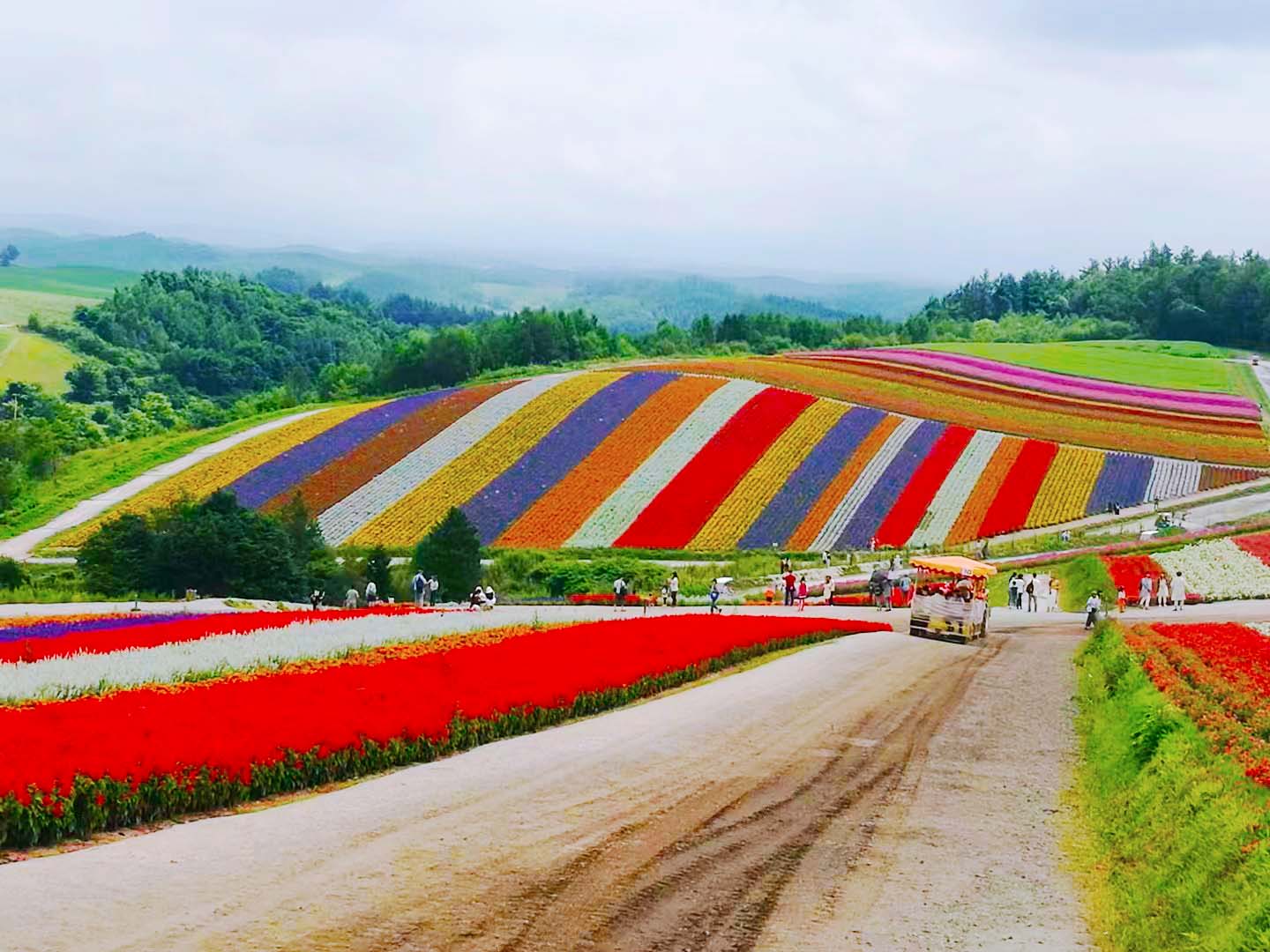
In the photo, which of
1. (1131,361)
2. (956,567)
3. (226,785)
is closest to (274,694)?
(226,785)

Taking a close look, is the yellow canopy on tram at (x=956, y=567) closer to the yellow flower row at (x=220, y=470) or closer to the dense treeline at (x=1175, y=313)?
the yellow flower row at (x=220, y=470)

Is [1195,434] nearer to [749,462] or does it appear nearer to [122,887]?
[749,462]

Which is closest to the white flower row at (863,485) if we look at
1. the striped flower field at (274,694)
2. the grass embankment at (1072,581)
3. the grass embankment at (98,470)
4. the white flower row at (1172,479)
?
the grass embankment at (1072,581)

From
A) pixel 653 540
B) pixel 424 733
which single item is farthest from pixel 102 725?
pixel 653 540

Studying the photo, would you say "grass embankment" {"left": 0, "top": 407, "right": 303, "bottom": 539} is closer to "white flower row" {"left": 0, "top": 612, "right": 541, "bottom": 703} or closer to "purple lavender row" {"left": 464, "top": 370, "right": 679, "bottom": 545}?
"purple lavender row" {"left": 464, "top": 370, "right": 679, "bottom": 545}

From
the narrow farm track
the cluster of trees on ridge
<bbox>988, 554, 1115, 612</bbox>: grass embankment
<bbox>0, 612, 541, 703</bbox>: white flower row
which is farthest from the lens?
the cluster of trees on ridge

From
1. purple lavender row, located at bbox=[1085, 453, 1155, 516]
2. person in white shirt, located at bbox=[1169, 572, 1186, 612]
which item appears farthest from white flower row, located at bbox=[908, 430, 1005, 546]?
person in white shirt, located at bbox=[1169, 572, 1186, 612]

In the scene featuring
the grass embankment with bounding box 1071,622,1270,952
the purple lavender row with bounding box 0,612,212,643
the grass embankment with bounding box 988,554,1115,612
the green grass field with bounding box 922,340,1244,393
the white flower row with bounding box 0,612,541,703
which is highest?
the green grass field with bounding box 922,340,1244,393
